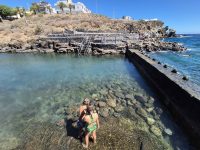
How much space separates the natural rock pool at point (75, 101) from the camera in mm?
7648

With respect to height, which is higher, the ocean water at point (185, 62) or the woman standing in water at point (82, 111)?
the woman standing in water at point (82, 111)

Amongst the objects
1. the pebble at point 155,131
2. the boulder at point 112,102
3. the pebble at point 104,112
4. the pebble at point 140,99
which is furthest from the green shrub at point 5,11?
the pebble at point 155,131

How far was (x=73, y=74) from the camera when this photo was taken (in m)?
17.6

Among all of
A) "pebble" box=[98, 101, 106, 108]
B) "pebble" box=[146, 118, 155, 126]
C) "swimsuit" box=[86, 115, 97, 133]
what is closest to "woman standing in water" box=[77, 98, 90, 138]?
"swimsuit" box=[86, 115, 97, 133]

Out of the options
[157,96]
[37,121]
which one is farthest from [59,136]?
[157,96]

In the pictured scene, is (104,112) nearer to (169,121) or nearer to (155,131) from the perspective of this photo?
(155,131)

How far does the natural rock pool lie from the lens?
7648 millimetres

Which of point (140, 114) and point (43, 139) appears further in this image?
point (140, 114)

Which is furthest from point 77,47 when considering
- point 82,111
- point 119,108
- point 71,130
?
point 82,111

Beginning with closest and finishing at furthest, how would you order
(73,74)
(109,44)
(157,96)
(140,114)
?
(140,114) → (157,96) → (73,74) → (109,44)

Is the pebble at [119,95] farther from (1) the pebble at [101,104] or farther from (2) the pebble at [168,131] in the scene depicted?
(2) the pebble at [168,131]

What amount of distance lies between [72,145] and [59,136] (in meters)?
0.87

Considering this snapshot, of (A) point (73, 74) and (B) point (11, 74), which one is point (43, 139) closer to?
(A) point (73, 74)

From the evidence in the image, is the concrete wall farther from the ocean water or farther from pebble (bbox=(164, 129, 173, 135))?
the ocean water
